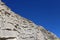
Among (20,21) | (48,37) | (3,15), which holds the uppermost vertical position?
(48,37)

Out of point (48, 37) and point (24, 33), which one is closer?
point (24, 33)

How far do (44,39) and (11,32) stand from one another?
690cm

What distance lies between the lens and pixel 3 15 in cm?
1767

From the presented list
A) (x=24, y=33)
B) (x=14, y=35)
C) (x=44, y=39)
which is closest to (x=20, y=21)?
(x=24, y=33)

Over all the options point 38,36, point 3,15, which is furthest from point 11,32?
point 38,36

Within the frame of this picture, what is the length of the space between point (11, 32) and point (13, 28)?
0.47m

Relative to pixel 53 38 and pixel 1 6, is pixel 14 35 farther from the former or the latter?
pixel 53 38

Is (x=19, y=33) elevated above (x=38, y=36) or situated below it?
below

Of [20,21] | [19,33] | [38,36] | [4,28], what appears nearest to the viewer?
[4,28]

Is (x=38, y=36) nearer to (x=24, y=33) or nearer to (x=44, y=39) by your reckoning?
(x=44, y=39)

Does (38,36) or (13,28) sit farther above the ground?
(38,36)

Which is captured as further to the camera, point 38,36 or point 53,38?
point 53,38

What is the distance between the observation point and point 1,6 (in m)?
18.2

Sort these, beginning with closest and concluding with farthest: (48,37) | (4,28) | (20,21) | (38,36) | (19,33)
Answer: (4,28)
(19,33)
(20,21)
(38,36)
(48,37)
